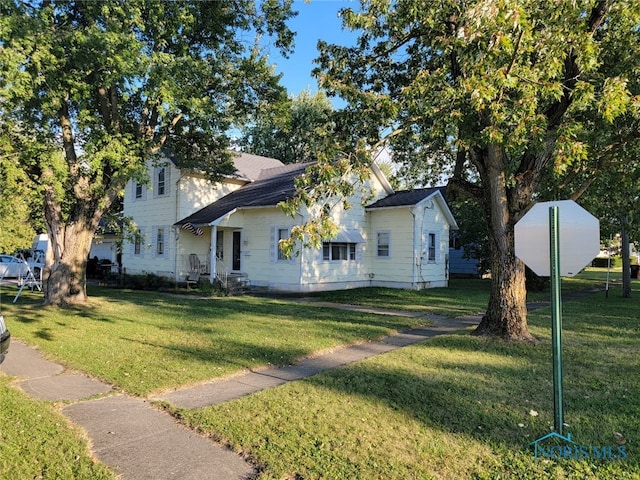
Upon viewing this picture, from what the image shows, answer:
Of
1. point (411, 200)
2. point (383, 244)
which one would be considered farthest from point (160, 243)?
point (411, 200)

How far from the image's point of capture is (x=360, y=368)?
21.8 ft

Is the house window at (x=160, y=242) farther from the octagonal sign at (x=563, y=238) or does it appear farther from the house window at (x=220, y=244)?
the octagonal sign at (x=563, y=238)

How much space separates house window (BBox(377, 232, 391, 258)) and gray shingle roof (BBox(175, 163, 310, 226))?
4.67m

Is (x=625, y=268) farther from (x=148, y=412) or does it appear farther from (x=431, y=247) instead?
(x=148, y=412)

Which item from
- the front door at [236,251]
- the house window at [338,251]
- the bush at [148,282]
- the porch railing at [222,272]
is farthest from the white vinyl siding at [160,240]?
the house window at [338,251]

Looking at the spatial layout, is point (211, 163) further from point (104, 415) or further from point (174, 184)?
point (104, 415)

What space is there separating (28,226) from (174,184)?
12.1 metres

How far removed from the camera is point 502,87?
6.56 meters

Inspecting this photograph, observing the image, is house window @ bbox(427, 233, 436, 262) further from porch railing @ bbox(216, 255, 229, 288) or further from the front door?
porch railing @ bbox(216, 255, 229, 288)

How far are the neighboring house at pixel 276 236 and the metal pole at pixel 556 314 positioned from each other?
13970 mm

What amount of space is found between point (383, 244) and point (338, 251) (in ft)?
7.65

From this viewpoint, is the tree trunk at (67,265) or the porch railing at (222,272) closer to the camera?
the tree trunk at (67,265)

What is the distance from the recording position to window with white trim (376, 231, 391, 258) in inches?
806

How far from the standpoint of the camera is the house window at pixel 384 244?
2050 cm
